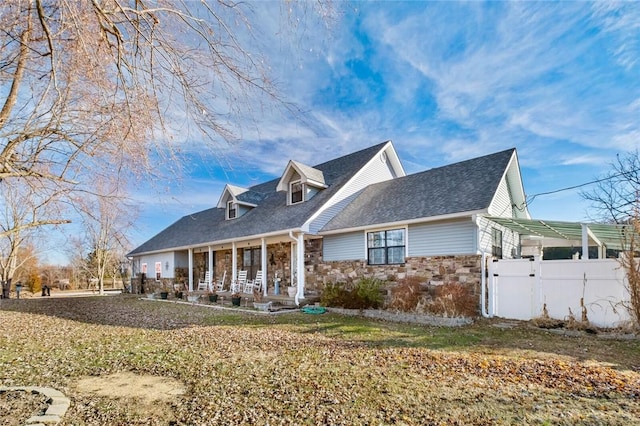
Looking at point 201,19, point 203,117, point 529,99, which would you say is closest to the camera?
point 201,19

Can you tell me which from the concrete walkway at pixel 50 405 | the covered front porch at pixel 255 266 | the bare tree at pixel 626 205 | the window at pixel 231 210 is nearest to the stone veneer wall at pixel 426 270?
the covered front porch at pixel 255 266

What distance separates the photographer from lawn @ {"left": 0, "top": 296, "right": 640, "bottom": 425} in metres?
3.78

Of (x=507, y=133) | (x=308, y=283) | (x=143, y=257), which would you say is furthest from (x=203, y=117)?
(x=143, y=257)

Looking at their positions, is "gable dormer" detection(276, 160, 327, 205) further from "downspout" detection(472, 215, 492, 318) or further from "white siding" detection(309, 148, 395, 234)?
"downspout" detection(472, 215, 492, 318)

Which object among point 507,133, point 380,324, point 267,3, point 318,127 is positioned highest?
point 507,133

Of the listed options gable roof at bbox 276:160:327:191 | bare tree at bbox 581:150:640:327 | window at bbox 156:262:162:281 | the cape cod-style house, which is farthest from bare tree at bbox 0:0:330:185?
window at bbox 156:262:162:281

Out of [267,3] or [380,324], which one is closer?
[267,3]

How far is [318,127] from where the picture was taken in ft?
13.3

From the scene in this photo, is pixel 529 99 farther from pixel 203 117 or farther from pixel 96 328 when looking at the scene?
pixel 96 328

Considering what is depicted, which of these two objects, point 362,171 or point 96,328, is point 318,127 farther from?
point 362,171

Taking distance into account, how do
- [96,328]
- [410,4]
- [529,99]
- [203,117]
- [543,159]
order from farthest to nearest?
[543,159], [529,99], [96,328], [410,4], [203,117]

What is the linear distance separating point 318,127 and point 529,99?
41.6 feet

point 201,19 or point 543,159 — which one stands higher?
point 543,159

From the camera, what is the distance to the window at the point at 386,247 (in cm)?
1227
